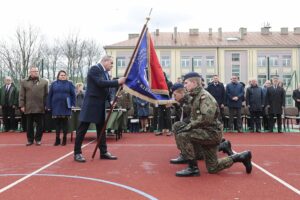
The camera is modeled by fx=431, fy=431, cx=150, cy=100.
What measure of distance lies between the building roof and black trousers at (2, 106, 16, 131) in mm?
50095

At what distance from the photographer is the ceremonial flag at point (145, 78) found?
8.38 meters

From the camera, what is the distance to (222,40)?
68.8 meters

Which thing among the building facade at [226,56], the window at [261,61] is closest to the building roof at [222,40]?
the building facade at [226,56]

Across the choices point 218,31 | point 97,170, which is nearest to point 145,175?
point 97,170

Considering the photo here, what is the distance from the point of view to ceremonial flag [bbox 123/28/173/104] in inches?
330

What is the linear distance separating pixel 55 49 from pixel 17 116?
39.6m

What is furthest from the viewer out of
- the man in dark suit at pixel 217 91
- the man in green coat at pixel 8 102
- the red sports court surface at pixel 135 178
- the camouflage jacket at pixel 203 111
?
the man in green coat at pixel 8 102

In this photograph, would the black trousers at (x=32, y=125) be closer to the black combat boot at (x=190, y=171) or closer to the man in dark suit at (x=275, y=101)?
the black combat boot at (x=190, y=171)

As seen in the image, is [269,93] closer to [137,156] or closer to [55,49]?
[137,156]

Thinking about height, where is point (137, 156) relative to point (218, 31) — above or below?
below

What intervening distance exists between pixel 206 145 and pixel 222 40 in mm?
63555

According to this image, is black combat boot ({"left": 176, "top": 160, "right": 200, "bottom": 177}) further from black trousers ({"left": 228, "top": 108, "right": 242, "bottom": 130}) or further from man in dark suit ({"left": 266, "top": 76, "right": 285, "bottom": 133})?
man in dark suit ({"left": 266, "top": 76, "right": 285, "bottom": 133})

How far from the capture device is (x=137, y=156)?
365 inches

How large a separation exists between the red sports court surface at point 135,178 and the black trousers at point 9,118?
688 cm
